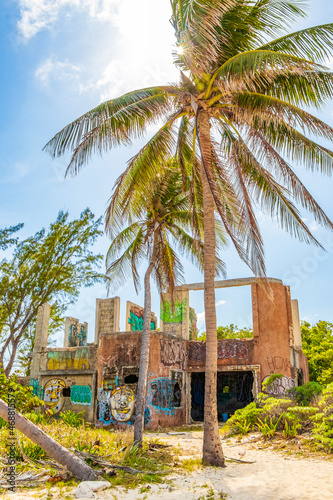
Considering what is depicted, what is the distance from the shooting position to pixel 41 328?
70.6 ft

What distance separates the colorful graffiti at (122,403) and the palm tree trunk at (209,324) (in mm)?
7438

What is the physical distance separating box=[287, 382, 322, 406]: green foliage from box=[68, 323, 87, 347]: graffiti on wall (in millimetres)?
12809

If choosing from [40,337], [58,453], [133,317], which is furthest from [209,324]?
[40,337]

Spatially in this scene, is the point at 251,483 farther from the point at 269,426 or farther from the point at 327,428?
the point at 269,426

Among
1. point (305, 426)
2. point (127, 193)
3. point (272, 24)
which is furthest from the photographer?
point (305, 426)

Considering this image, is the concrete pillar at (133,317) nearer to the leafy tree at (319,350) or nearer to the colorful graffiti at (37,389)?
the colorful graffiti at (37,389)

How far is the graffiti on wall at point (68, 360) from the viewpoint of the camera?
19.8 m

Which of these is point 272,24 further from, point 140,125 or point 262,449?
point 262,449

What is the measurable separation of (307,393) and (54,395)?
38.2 feet

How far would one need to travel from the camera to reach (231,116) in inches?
418

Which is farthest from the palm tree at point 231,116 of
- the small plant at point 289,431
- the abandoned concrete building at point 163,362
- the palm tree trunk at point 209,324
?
the abandoned concrete building at point 163,362

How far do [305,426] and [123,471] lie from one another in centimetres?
647

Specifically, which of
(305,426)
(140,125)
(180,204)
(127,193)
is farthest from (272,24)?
(305,426)

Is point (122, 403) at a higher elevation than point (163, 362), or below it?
below
